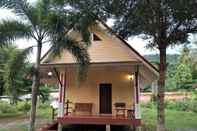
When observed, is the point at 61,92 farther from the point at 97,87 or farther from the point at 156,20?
the point at 156,20

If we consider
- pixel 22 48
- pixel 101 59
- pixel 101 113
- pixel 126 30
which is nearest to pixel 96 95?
pixel 101 113

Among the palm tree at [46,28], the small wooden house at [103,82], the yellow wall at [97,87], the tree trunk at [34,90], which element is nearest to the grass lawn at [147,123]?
the yellow wall at [97,87]

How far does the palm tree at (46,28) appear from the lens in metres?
16.4

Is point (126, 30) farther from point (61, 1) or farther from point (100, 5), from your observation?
point (61, 1)

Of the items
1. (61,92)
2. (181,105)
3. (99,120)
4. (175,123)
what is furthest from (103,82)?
(181,105)

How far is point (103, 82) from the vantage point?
71.2 ft

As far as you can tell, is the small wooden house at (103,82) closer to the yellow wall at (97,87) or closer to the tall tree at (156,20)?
the yellow wall at (97,87)

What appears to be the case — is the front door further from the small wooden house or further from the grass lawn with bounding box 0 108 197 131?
the grass lawn with bounding box 0 108 197 131

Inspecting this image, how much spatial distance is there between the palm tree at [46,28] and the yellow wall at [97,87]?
14.2ft

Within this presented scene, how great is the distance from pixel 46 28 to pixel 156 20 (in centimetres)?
509

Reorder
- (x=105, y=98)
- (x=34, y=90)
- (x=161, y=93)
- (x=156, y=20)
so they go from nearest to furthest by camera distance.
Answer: (x=34, y=90) < (x=156, y=20) < (x=161, y=93) < (x=105, y=98)

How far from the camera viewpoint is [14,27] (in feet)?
54.7

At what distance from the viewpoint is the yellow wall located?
70.3ft

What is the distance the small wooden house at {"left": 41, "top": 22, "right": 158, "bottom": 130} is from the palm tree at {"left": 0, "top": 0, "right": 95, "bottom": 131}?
3.72 feet
